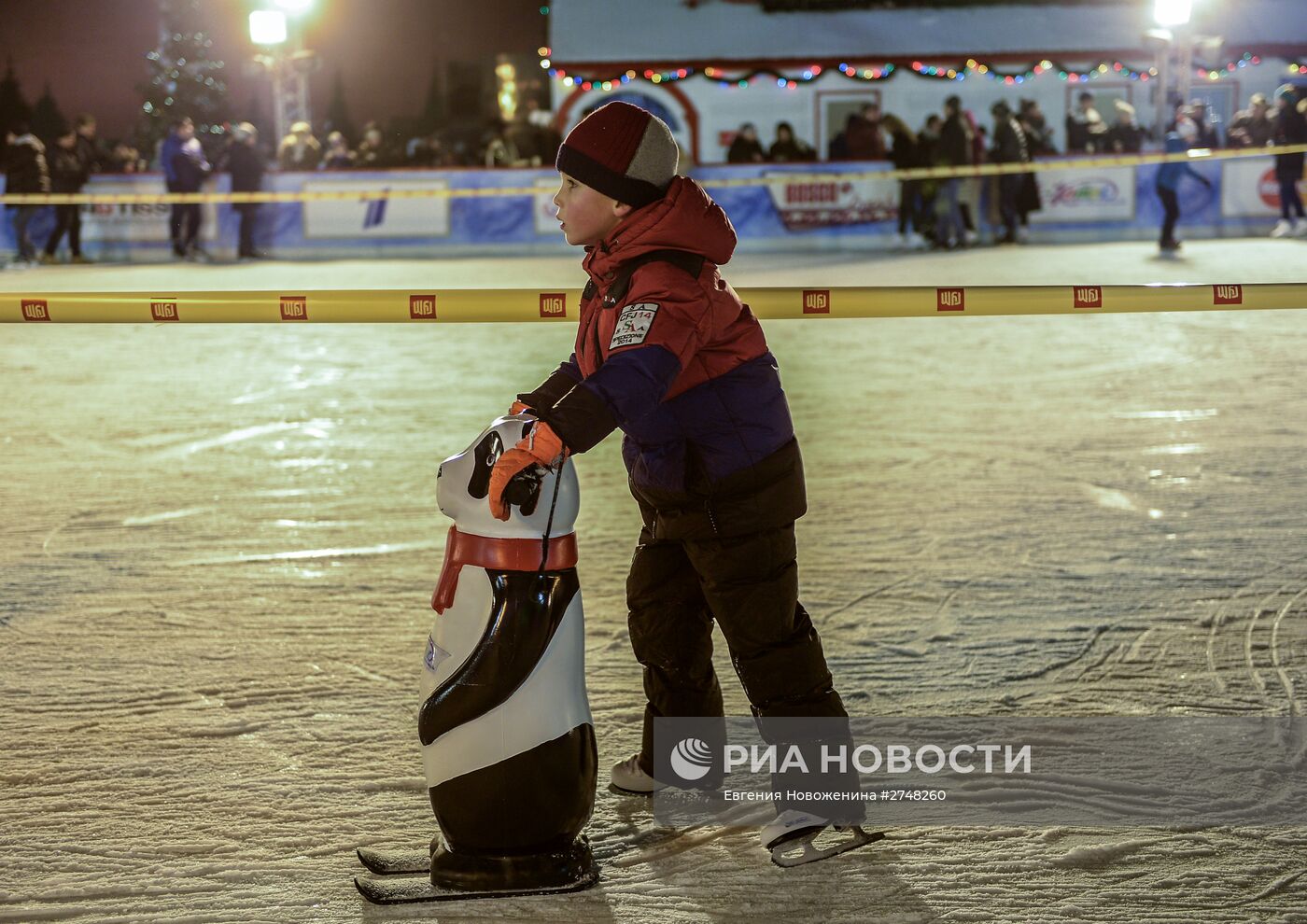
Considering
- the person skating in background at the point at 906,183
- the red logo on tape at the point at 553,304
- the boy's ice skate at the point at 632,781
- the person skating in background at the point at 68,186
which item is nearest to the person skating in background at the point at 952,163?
the person skating in background at the point at 906,183

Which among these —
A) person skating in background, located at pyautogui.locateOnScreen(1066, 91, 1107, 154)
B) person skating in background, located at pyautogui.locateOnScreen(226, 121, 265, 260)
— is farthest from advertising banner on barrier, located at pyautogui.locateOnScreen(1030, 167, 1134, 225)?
person skating in background, located at pyautogui.locateOnScreen(226, 121, 265, 260)

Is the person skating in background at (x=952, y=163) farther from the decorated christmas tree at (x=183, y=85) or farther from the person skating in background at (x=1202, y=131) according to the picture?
the decorated christmas tree at (x=183, y=85)

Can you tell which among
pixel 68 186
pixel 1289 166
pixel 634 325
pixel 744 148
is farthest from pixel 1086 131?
pixel 634 325

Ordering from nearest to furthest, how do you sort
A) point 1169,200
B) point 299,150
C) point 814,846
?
point 814,846 < point 1169,200 < point 299,150

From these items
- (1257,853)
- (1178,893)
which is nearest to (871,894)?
(1178,893)

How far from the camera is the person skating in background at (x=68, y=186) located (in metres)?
18.0

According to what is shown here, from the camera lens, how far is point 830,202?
1938cm

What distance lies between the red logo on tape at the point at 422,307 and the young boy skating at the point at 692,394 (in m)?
1.04

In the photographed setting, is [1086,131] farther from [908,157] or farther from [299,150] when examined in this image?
[299,150]

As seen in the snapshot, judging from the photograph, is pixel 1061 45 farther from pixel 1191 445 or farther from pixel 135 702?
pixel 135 702

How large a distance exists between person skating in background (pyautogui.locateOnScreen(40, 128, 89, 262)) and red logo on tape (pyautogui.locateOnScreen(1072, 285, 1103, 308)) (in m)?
16.6

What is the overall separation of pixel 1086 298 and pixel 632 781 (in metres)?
1.76

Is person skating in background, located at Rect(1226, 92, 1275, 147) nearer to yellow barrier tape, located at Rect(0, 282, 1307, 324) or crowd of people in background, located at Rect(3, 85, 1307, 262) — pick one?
crowd of people in background, located at Rect(3, 85, 1307, 262)

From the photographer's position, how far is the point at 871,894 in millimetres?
2623
